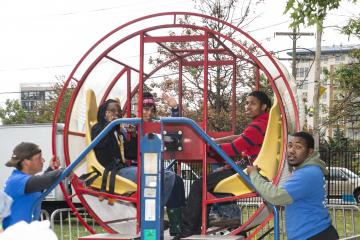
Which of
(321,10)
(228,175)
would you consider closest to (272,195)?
(228,175)

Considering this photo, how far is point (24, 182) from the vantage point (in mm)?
6031

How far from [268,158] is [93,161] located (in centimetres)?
174

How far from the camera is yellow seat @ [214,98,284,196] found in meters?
6.87

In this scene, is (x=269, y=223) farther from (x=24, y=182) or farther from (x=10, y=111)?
(x=10, y=111)

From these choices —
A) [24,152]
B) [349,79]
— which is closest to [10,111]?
[349,79]

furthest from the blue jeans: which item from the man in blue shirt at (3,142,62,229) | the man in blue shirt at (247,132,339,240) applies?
the man in blue shirt at (247,132,339,240)

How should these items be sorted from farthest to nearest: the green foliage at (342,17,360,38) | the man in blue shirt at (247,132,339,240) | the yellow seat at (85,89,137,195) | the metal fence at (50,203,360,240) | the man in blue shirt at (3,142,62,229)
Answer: the green foliage at (342,17,360,38)
the metal fence at (50,203,360,240)
the yellow seat at (85,89,137,195)
the man in blue shirt at (3,142,62,229)
the man in blue shirt at (247,132,339,240)

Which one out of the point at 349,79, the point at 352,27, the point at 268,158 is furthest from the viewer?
the point at 349,79

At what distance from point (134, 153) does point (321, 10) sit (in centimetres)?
409

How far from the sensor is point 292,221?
6148mm

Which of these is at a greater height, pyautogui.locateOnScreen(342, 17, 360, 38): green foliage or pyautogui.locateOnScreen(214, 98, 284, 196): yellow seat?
pyautogui.locateOnScreen(342, 17, 360, 38): green foliage

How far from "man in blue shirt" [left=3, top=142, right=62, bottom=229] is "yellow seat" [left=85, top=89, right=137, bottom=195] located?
94 cm

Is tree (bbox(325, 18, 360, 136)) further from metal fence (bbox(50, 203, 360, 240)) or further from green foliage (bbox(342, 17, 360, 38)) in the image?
metal fence (bbox(50, 203, 360, 240))

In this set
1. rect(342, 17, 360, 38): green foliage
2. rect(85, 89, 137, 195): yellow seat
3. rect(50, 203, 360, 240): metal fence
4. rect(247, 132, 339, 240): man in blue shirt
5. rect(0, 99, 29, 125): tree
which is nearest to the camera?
rect(247, 132, 339, 240): man in blue shirt
